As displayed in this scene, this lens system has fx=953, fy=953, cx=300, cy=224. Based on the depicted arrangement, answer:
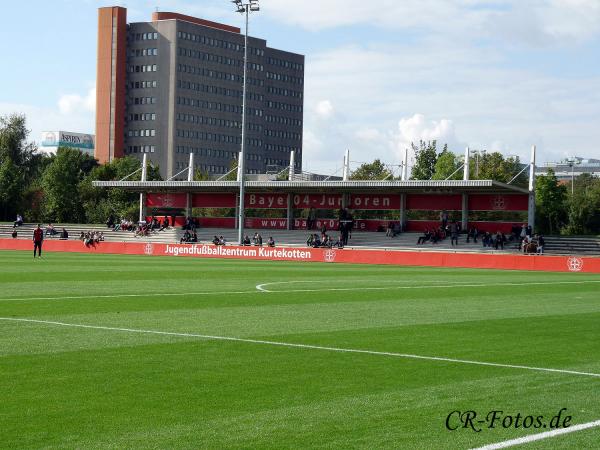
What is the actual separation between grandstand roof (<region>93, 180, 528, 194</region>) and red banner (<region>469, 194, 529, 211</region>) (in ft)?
2.37

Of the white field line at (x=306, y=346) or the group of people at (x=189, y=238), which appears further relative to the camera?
the group of people at (x=189, y=238)

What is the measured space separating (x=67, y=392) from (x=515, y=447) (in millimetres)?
4432

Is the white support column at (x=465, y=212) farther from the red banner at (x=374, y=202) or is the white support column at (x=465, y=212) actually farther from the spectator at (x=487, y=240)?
the spectator at (x=487, y=240)

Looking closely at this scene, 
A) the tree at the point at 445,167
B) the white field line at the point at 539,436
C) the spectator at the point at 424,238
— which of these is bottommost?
the white field line at the point at 539,436

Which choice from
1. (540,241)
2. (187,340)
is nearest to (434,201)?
(540,241)

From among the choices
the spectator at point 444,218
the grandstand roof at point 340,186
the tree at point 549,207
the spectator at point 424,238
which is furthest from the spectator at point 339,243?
the tree at point 549,207

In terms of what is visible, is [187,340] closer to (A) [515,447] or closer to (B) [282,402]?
(B) [282,402]

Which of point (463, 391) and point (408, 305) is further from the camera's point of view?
point (408, 305)

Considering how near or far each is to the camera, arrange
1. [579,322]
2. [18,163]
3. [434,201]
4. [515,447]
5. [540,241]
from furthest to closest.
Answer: [18,163], [434,201], [540,241], [579,322], [515,447]

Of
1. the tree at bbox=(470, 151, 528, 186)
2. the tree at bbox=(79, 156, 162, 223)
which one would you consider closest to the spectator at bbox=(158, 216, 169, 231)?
the tree at bbox=(79, 156, 162, 223)

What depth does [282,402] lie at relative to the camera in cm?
924

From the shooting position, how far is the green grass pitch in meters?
8.02

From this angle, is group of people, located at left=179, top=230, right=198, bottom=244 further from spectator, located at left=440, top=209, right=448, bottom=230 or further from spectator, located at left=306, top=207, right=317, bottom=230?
spectator, located at left=440, top=209, right=448, bottom=230

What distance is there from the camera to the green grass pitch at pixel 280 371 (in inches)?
316
